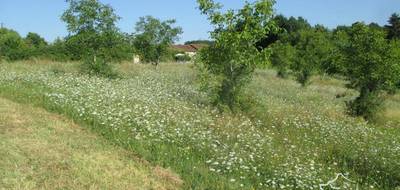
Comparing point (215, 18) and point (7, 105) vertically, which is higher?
point (215, 18)

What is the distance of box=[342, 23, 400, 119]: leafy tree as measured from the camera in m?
Answer: 20.4

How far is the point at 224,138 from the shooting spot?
1123 centimetres

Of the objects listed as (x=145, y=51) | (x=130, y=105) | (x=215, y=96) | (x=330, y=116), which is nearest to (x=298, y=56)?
(x=145, y=51)

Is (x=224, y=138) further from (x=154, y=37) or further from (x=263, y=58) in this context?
(x=154, y=37)

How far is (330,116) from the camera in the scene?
1695 centimetres

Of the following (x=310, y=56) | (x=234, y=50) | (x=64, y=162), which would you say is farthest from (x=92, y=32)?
(x=310, y=56)

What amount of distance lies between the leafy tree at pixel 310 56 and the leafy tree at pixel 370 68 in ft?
42.8

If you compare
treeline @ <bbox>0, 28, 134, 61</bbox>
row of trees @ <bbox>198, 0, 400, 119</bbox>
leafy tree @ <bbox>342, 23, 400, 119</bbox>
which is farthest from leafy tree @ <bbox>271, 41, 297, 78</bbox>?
leafy tree @ <bbox>342, 23, 400, 119</bbox>

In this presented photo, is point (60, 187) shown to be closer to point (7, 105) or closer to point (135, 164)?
point (135, 164)

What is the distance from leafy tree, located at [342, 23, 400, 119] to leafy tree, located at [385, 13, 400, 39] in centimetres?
4530

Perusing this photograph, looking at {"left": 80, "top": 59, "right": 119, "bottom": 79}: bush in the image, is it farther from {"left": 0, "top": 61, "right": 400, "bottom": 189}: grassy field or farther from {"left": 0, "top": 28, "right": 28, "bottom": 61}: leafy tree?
{"left": 0, "top": 28, "right": 28, "bottom": 61}: leafy tree

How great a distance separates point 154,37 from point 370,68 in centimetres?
2315

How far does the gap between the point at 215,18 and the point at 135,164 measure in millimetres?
7470

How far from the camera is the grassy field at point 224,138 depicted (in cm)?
921
